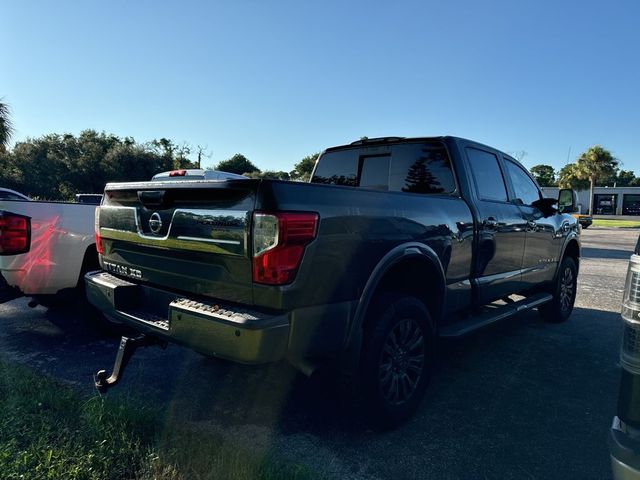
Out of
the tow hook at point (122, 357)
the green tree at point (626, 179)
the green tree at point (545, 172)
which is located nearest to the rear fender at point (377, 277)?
the tow hook at point (122, 357)

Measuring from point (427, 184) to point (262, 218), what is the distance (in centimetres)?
225

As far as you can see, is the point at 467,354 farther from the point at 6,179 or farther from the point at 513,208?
the point at 6,179

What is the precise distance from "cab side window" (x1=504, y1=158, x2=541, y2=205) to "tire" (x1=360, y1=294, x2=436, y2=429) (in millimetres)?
2287

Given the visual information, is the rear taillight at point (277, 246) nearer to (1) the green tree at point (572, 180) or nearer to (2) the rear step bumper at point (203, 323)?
(2) the rear step bumper at point (203, 323)

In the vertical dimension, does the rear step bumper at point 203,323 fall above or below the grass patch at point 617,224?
above

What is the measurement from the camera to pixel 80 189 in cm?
3834

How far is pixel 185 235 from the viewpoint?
2.72m

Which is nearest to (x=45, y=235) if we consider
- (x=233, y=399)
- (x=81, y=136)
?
(x=233, y=399)

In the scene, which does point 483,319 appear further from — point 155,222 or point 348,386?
point 155,222

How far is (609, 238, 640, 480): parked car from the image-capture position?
1697mm

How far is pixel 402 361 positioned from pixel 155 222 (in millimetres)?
1907

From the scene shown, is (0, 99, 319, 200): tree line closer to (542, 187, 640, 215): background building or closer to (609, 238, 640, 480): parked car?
(609, 238, 640, 480): parked car

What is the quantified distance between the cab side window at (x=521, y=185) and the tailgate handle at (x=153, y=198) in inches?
141

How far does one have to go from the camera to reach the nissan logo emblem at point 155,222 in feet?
9.62
